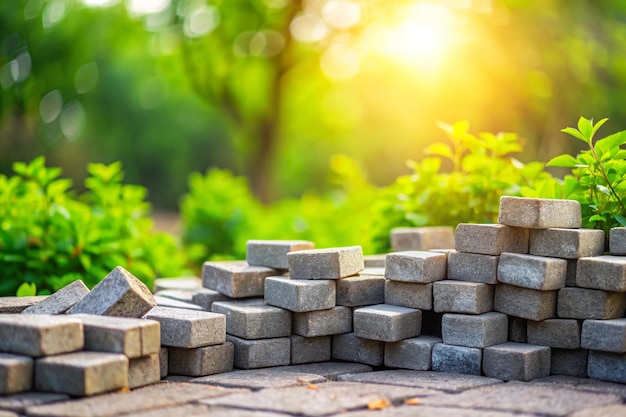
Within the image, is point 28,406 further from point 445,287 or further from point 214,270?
point 445,287

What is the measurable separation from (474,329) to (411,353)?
432 millimetres

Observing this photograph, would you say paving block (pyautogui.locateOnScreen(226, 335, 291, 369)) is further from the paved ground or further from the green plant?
the green plant

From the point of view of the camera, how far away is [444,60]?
16844mm

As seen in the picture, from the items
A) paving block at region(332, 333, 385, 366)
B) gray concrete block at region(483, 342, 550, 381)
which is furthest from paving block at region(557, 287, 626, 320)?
paving block at region(332, 333, 385, 366)

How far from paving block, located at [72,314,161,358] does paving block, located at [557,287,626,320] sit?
7.83 feet

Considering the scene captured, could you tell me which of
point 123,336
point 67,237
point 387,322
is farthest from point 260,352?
point 67,237

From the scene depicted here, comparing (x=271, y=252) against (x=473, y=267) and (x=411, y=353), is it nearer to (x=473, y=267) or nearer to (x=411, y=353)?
(x=411, y=353)

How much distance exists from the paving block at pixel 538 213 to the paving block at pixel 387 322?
2.71 feet

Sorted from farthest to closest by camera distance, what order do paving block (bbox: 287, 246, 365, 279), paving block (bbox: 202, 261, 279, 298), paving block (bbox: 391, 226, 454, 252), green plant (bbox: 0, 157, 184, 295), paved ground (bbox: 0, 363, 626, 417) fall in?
paving block (bbox: 391, 226, 454, 252)
green plant (bbox: 0, 157, 184, 295)
paving block (bbox: 202, 261, 279, 298)
paving block (bbox: 287, 246, 365, 279)
paved ground (bbox: 0, 363, 626, 417)

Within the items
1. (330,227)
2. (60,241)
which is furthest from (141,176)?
(60,241)

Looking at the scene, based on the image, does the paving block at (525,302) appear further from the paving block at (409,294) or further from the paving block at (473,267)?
the paving block at (409,294)

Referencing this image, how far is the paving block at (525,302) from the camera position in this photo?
4.61 m

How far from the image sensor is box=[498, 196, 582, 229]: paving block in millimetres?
4637

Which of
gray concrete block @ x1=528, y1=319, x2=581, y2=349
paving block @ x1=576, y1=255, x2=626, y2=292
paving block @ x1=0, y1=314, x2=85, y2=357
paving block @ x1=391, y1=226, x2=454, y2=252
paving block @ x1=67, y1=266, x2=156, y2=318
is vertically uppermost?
paving block @ x1=391, y1=226, x2=454, y2=252
